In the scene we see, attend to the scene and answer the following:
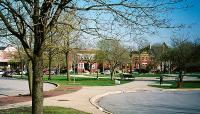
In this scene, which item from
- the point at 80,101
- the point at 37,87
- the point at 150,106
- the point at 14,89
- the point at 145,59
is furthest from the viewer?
the point at 145,59

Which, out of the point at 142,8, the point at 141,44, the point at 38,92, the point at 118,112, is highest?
the point at 142,8

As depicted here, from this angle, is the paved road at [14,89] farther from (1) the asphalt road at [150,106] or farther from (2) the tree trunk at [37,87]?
(2) the tree trunk at [37,87]

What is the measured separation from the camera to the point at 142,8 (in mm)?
10758

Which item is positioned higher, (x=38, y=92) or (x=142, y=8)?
(x=142, y=8)

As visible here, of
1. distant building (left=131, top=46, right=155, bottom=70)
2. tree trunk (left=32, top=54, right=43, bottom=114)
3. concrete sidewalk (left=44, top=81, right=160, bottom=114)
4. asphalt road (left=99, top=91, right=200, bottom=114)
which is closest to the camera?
tree trunk (left=32, top=54, right=43, bottom=114)

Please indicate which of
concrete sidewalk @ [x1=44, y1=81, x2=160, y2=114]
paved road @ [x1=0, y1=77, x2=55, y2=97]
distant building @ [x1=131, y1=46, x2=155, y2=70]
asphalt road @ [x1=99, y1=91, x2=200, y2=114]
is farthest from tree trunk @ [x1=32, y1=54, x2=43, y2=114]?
distant building @ [x1=131, y1=46, x2=155, y2=70]

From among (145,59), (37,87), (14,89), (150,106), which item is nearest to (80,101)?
(150,106)

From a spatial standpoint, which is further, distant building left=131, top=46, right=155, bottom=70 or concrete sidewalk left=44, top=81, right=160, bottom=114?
distant building left=131, top=46, right=155, bottom=70

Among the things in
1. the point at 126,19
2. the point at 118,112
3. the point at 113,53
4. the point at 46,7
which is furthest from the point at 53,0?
the point at 113,53

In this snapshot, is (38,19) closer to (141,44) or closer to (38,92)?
(38,92)

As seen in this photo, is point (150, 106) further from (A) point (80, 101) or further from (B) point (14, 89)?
(B) point (14, 89)

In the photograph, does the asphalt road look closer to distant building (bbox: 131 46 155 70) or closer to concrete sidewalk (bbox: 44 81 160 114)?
concrete sidewalk (bbox: 44 81 160 114)

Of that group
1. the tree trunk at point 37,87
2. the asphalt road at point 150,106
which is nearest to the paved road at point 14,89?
the asphalt road at point 150,106

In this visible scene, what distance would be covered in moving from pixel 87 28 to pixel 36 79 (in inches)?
83.2
